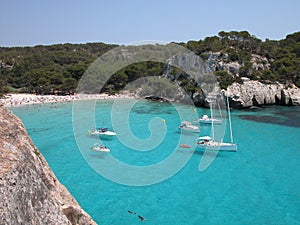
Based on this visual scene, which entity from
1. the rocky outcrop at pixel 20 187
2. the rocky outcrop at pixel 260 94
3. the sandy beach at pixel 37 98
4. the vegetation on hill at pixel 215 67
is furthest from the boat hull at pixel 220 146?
the sandy beach at pixel 37 98

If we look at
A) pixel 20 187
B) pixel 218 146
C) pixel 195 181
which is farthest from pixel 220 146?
pixel 20 187

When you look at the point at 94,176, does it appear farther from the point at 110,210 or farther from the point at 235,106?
the point at 235,106

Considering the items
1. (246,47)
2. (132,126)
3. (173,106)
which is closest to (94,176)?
(132,126)

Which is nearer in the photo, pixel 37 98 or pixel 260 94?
pixel 260 94

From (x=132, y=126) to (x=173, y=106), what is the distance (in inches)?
779

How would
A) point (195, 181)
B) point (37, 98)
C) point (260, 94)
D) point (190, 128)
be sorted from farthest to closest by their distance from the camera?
point (37, 98)
point (260, 94)
point (190, 128)
point (195, 181)

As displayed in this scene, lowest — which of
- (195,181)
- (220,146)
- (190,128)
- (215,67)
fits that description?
(195,181)

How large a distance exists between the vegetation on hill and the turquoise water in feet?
79.7

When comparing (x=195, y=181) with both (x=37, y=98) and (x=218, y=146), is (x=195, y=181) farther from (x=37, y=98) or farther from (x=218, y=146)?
(x=37, y=98)

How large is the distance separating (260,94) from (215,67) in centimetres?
1478

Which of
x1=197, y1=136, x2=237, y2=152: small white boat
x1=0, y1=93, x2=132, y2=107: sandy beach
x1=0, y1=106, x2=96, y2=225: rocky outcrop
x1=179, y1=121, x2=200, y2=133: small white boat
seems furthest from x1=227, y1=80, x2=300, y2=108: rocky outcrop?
x1=0, y1=106, x2=96, y2=225: rocky outcrop

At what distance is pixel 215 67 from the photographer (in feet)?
220

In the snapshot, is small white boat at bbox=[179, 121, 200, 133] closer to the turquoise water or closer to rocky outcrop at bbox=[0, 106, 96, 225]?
the turquoise water

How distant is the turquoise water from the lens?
57.2 ft
